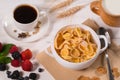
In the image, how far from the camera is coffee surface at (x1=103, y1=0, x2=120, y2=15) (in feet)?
3.43

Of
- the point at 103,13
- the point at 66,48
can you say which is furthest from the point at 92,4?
the point at 66,48

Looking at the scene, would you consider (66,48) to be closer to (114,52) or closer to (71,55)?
(71,55)

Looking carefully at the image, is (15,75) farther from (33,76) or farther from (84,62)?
(84,62)

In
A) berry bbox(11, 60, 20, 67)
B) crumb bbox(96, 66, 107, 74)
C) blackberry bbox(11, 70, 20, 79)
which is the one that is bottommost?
crumb bbox(96, 66, 107, 74)

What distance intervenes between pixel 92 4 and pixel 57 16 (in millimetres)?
97

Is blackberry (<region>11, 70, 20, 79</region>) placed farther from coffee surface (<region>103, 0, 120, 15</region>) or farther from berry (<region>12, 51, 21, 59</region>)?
coffee surface (<region>103, 0, 120, 15</region>)

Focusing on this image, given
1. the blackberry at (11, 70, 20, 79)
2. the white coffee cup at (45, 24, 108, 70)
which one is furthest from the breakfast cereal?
the blackberry at (11, 70, 20, 79)

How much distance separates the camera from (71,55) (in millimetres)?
977

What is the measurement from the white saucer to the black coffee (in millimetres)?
35

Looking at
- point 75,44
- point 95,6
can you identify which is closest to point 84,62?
point 75,44

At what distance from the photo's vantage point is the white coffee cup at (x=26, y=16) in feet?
3.37

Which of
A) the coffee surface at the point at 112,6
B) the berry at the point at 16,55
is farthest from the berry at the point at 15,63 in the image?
the coffee surface at the point at 112,6

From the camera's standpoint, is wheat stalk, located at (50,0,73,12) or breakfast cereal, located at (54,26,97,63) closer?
breakfast cereal, located at (54,26,97,63)

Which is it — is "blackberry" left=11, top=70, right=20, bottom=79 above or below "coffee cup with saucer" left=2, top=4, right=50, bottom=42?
below
